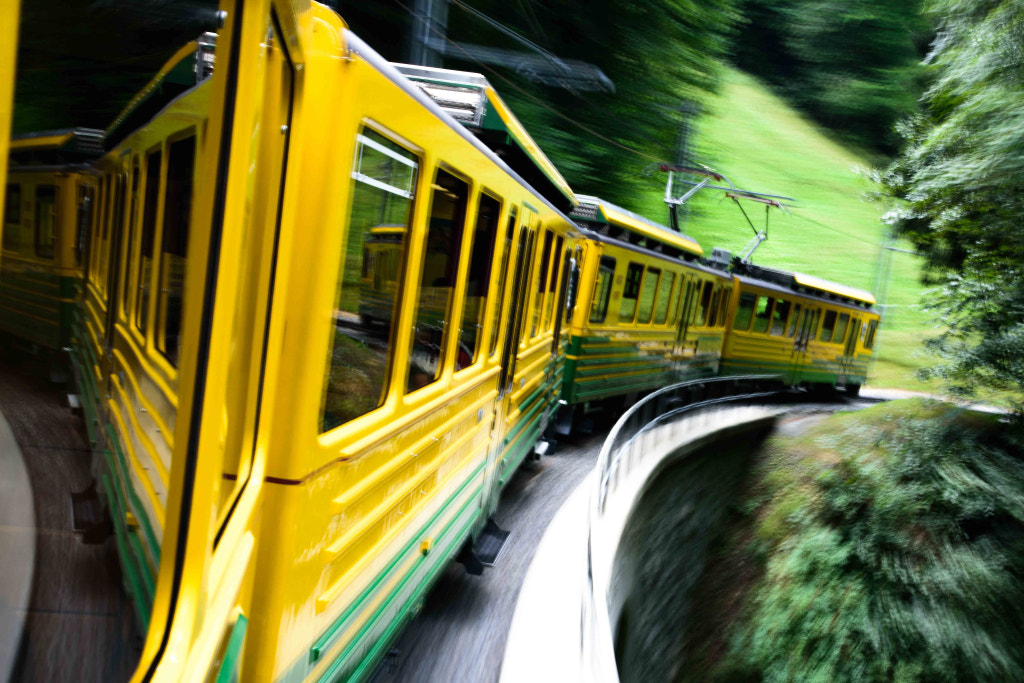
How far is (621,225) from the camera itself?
10.6m

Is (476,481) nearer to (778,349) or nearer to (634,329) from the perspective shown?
(634,329)

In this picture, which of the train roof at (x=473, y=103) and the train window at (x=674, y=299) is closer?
the train roof at (x=473, y=103)

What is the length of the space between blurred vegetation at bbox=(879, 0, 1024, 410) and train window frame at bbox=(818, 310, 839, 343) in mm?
3832

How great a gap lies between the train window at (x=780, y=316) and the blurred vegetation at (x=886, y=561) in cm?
353

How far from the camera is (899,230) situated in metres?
16.1

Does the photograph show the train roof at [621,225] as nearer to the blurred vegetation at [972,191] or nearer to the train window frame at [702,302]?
the train window frame at [702,302]

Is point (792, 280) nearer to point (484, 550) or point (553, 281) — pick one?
point (553, 281)

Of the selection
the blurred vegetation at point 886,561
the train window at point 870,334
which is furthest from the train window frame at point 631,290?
the train window at point 870,334

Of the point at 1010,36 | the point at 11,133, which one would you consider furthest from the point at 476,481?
the point at 1010,36

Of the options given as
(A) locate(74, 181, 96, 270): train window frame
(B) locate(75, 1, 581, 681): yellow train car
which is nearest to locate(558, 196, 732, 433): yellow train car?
(B) locate(75, 1, 581, 681): yellow train car

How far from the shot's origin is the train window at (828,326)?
828 inches

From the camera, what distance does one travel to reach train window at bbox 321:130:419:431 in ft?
8.01

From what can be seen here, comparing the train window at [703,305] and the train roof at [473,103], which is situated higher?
the train roof at [473,103]

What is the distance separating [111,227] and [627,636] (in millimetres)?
7535
